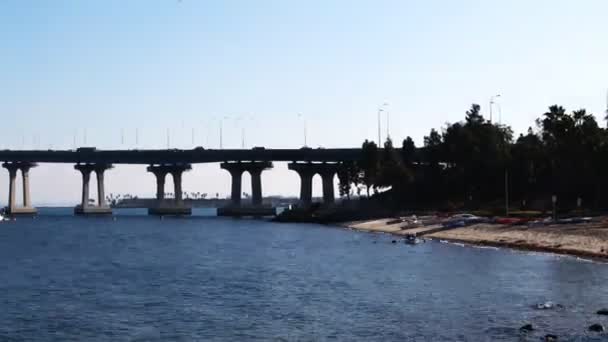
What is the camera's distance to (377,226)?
16738cm

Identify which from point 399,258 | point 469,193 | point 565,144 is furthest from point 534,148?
point 399,258

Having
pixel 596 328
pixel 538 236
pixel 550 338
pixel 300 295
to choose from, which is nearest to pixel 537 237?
pixel 538 236

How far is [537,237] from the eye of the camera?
106m

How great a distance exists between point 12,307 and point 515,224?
3089 inches

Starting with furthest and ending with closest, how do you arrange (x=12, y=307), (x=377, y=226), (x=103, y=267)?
(x=377, y=226) < (x=103, y=267) < (x=12, y=307)

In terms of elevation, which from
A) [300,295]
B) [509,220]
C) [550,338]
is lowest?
[300,295]

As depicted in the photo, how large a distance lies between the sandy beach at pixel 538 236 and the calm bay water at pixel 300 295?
3.55m

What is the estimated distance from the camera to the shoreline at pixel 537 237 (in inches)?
3600

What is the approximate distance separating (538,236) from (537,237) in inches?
24.6

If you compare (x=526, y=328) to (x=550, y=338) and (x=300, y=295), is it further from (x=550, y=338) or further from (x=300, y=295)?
(x=300, y=295)

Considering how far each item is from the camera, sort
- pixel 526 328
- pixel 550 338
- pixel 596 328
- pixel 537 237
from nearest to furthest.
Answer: pixel 550 338
pixel 596 328
pixel 526 328
pixel 537 237

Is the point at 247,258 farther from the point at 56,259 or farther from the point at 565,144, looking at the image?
the point at 565,144

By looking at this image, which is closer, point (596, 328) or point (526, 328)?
point (596, 328)

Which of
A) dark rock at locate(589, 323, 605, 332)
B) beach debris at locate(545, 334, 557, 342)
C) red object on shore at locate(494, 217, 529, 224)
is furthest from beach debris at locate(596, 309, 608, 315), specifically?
red object on shore at locate(494, 217, 529, 224)
